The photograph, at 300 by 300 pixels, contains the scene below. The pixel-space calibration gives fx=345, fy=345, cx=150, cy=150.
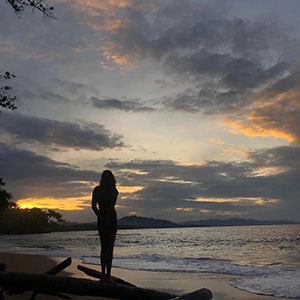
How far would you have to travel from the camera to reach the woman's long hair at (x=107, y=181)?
25.2 ft

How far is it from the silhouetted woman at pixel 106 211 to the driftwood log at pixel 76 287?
1.68ft

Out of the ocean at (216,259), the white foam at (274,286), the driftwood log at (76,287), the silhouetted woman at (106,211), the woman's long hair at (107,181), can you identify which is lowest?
the ocean at (216,259)

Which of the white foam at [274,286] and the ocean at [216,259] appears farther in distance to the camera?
the ocean at [216,259]

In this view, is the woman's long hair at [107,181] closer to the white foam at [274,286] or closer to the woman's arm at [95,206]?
the woman's arm at [95,206]

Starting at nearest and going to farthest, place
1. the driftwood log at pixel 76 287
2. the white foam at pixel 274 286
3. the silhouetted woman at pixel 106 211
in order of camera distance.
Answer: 1. the driftwood log at pixel 76 287
2. the silhouetted woman at pixel 106 211
3. the white foam at pixel 274 286

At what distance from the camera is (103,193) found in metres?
7.62

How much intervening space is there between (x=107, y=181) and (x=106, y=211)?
66 centimetres

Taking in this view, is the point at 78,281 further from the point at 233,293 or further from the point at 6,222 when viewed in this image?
the point at 6,222

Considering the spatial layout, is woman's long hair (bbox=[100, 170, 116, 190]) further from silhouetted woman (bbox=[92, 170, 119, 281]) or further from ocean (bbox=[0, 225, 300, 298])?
ocean (bbox=[0, 225, 300, 298])

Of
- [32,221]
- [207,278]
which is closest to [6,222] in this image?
[32,221]

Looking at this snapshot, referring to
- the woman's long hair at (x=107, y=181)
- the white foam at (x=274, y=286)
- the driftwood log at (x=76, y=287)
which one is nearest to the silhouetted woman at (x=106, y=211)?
the woman's long hair at (x=107, y=181)

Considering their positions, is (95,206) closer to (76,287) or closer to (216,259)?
(76,287)

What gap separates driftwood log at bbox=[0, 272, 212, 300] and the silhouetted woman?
51cm

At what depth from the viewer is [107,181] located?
7668mm
